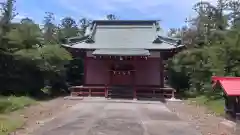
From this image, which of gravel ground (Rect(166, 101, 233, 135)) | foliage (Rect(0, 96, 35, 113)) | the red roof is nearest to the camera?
gravel ground (Rect(166, 101, 233, 135))

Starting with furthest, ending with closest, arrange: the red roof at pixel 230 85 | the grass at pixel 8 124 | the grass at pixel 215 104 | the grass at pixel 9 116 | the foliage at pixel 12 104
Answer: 1. the grass at pixel 215 104
2. the foliage at pixel 12 104
3. the red roof at pixel 230 85
4. the grass at pixel 9 116
5. the grass at pixel 8 124

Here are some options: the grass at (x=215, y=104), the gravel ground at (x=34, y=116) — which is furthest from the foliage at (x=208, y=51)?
the gravel ground at (x=34, y=116)

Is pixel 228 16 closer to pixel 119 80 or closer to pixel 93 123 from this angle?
pixel 119 80

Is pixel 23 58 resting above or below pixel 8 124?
above

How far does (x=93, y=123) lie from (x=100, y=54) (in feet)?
34.8

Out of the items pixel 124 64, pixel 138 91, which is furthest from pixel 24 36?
pixel 138 91

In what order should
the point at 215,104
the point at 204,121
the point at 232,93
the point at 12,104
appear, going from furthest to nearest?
the point at 215,104 → the point at 12,104 → the point at 204,121 → the point at 232,93

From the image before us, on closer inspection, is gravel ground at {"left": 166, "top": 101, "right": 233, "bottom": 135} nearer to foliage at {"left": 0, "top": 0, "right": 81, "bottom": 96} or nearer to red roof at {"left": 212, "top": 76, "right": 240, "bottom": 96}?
red roof at {"left": 212, "top": 76, "right": 240, "bottom": 96}

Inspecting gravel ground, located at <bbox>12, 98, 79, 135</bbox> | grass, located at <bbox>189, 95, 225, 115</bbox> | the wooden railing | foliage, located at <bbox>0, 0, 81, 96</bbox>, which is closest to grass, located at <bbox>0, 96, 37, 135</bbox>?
gravel ground, located at <bbox>12, 98, 79, 135</bbox>

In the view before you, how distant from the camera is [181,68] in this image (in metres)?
26.2

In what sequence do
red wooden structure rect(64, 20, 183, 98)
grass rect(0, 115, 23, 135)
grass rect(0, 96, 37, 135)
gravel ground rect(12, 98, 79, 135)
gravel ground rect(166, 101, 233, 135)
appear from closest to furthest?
1. grass rect(0, 115, 23, 135)
2. grass rect(0, 96, 37, 135)
3. gravel ground rect(166, 101, 233, 135)
4. gravel ground rect(12, 98, 79, 135)
5. red wooden structure rect(64, 20, 183, 98)

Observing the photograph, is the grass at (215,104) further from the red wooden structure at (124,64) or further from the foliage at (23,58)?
the foliage at (23,58)

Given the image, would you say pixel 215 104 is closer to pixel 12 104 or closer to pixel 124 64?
pixel 124 64

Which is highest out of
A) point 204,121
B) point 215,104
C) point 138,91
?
point 138,91
